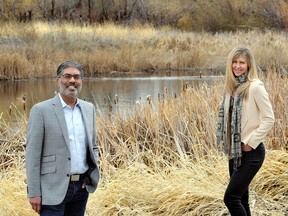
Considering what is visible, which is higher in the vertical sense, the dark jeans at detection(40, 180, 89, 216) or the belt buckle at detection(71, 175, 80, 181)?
the belt buckle at detection(71, 175, 80, 181)

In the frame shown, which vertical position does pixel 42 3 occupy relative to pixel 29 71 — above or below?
above

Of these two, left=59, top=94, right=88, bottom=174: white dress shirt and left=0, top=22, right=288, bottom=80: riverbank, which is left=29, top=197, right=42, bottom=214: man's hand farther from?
left=0, top=22, right=288, bottom=80: riverbank

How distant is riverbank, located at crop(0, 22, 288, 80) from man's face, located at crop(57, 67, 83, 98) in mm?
17309

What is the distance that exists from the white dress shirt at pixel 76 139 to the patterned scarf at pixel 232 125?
1007mm

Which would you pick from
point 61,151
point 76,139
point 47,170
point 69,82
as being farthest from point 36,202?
point 69,82

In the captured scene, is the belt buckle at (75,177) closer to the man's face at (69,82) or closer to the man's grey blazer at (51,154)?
the man's grey blazer at (51,154)

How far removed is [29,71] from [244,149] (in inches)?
699

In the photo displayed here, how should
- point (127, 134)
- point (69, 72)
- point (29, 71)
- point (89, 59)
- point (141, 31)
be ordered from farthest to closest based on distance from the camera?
point (141, 31) < point (89, 59) < point (29, 71) < point (127, 134) < point (69, 72)

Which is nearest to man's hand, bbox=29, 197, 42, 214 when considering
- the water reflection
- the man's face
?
the man's face

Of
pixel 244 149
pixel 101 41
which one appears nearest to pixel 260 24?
pixel 101 41

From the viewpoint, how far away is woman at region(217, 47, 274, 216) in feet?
11.8

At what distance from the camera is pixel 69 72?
321cm

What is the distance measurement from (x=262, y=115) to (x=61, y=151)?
1330 mm

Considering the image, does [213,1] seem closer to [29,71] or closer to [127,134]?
[29,71]
